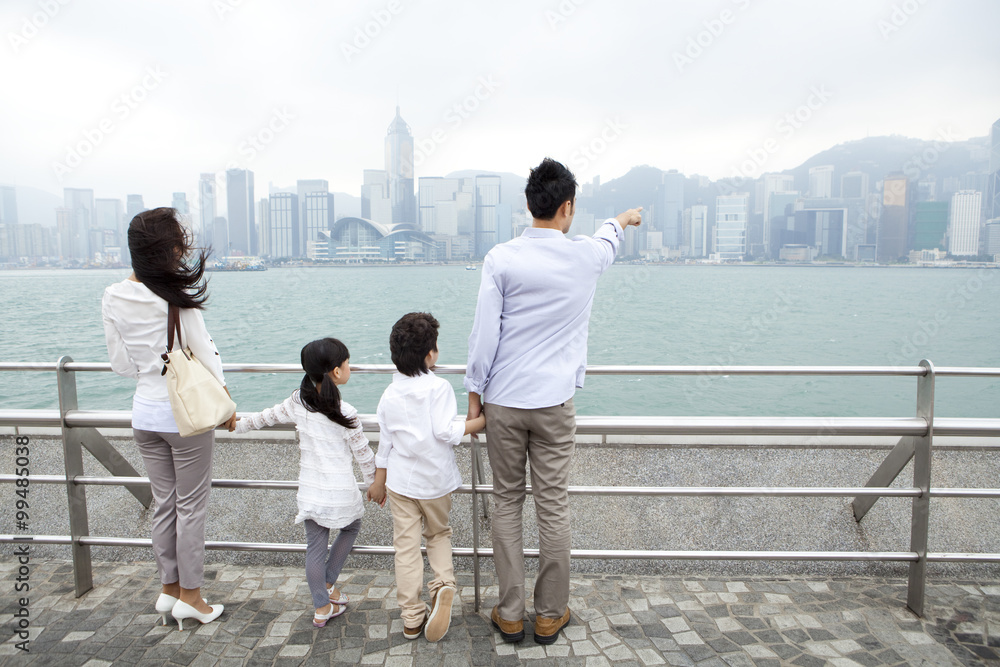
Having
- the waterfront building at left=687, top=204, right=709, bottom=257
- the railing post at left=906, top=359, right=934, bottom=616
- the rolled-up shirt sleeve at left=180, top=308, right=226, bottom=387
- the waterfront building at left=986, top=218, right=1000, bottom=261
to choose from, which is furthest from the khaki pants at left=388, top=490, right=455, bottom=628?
the waterfront building at left=986, top=218, right=1000, bottom=261

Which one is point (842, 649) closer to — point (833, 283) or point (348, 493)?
point (348, 493)

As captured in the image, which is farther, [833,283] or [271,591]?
[833,283]

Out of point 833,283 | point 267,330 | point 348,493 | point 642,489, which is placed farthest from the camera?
point 833,283

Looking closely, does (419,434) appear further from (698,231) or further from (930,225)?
(930,225)

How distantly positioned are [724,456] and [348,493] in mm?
2210

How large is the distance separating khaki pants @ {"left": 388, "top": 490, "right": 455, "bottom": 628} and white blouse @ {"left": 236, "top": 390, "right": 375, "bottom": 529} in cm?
21

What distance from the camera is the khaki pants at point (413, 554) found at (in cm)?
257

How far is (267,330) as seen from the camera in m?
47.6

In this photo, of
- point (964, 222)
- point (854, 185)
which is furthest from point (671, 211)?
point (964, 222)

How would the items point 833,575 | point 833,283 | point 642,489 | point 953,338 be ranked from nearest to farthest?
point 642,489, point 833,575, point 953,338, point 833,283

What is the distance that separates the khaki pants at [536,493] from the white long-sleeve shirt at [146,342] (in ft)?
3.75

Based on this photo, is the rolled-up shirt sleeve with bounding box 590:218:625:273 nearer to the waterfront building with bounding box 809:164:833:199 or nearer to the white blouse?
the white blouse

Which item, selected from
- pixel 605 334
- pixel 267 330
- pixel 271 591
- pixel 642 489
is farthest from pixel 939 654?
pixel 267 330

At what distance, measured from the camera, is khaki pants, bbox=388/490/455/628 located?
2.57 m
